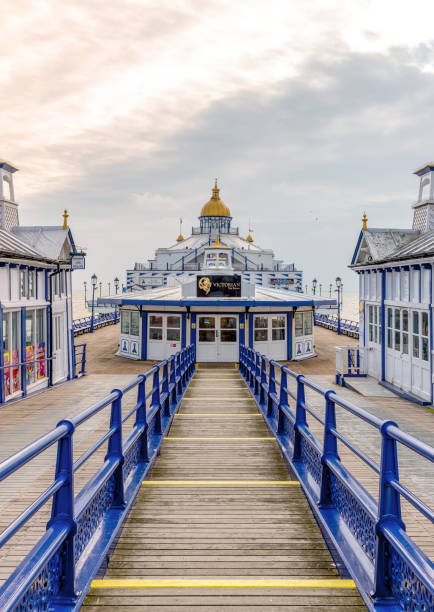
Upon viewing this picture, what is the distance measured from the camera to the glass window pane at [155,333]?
2331 centimetres

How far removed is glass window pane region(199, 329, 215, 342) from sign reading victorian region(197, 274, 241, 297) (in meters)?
1.85

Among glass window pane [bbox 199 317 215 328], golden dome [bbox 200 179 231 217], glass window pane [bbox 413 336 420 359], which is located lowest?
glass window pane [bbox 413 336 420 359]

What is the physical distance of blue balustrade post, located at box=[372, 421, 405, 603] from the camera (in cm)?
310

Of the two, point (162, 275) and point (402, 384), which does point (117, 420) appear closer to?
point (402, 384)

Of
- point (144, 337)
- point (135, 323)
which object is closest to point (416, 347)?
point (144, 337)

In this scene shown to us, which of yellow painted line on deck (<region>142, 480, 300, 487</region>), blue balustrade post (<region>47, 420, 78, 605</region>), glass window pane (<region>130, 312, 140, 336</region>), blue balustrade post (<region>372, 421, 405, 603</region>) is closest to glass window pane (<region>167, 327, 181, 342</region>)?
glass window pane (<region>130, 312, 140, 336</region>)

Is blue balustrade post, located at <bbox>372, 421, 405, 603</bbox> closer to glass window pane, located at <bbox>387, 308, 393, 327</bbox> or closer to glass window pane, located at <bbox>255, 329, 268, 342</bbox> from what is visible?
glass window pane, located at <bbox>387, 308, 393, 327</bbox>

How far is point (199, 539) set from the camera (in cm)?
420

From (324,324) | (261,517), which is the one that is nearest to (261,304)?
(261,517)

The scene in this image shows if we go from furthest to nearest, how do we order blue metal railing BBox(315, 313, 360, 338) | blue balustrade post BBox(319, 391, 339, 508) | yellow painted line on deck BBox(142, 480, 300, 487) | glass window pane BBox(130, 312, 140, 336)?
blue metal railing BBox(315, 313, 360, 338)
glass window pane BBox(130, 312, 140, 336)
yellow painted line on deck BBox(142, 480, 300, 487)
blue balustrade post BBox(319, 391, 339, 508)

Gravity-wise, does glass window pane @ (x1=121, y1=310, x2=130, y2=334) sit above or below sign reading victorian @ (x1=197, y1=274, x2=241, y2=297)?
below

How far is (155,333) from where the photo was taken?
2342 centimetres

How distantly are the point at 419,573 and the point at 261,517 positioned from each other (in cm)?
232

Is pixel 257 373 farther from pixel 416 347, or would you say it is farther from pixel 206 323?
pixel 206 323
